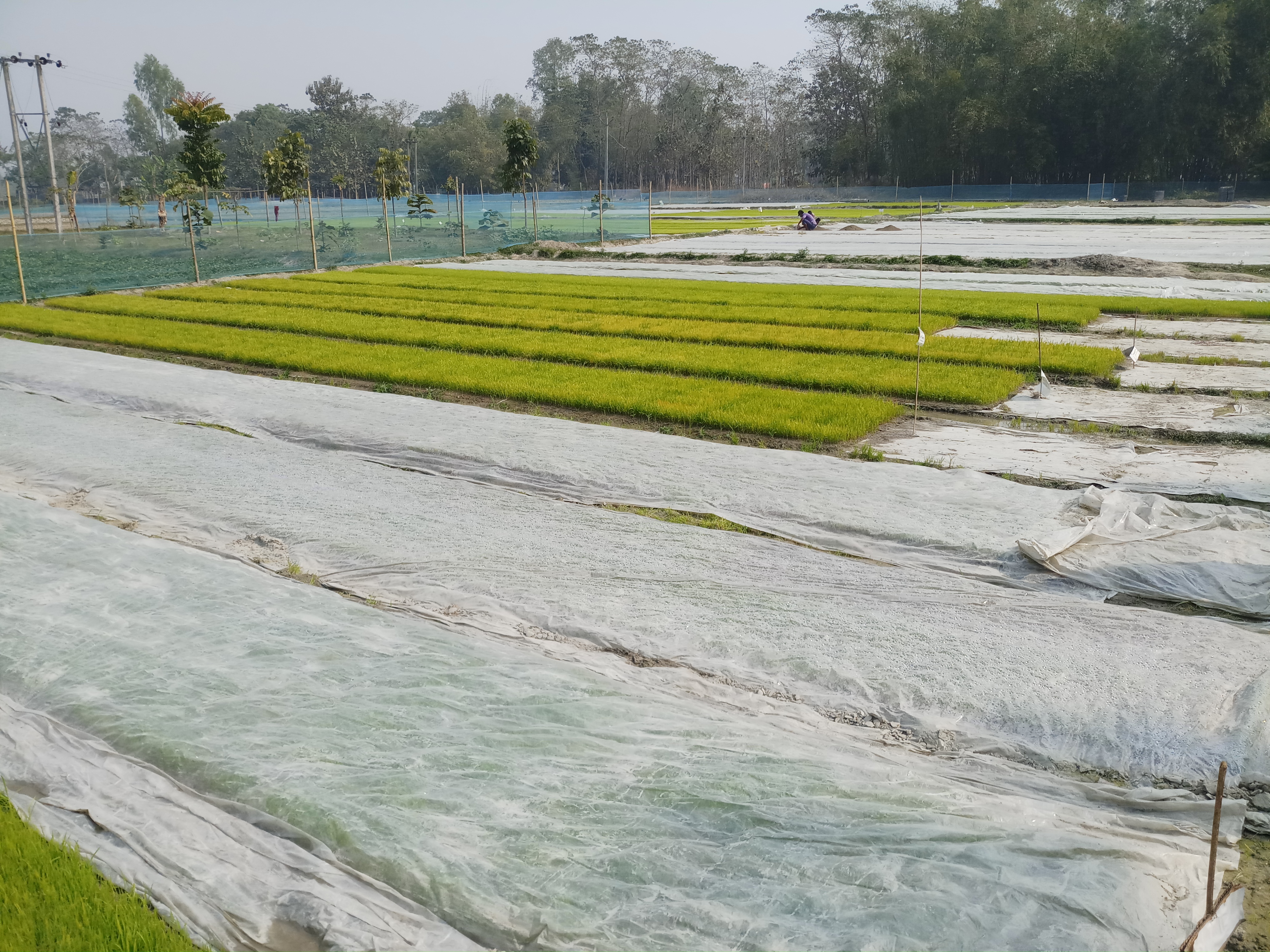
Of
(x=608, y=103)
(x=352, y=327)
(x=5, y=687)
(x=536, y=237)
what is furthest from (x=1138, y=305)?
(x=608, y=103)

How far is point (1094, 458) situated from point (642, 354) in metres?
5.99

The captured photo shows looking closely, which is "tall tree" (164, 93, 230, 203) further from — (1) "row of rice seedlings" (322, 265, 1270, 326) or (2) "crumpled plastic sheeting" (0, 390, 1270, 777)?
(2) "crumpled plastic sheeting" (0, 390, 1270, 777)

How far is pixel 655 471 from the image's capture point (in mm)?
7469

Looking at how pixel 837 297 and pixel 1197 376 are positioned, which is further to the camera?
pixel 837 297

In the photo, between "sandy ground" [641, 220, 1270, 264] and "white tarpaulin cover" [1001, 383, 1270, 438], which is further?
"sandy ground" [641, 220, 1270, 264]

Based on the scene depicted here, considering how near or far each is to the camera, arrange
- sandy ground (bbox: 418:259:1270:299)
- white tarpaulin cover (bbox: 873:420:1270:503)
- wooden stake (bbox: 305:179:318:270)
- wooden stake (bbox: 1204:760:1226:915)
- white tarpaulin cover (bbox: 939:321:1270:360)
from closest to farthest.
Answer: wooden stake (bbox: 1204:760:1226:915), white tarpaulin cover (bbox: 873:420:1270:503), white tarpaulin cover (bbox: 939:321:1270:360), sandy ground (bbox: 418:259:1270:299), wooden stake (bbox: 305:179:318:270)

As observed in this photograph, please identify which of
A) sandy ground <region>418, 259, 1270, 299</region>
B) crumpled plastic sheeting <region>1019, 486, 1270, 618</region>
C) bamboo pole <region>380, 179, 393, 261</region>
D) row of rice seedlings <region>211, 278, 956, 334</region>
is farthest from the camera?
bamboo pole <region>380, 179, 393, 261</region>

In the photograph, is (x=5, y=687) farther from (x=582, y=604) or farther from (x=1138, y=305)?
(x=1138, y=305)

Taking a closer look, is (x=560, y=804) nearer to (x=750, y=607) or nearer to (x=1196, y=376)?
(x=750, y=607)

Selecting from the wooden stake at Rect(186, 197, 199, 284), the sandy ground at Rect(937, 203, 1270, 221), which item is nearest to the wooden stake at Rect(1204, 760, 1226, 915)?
the wooden stake at Rect(186, 197, 199, 284)

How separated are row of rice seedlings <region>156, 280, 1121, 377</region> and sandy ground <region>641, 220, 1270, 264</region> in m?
9.42

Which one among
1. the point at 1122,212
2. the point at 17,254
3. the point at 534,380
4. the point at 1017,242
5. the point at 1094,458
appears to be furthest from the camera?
the point at 1122,212

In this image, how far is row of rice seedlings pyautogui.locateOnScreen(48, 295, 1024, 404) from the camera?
10586 mm

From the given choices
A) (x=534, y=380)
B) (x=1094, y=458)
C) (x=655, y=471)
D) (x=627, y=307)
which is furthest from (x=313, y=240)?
(x=1094, y=458)
